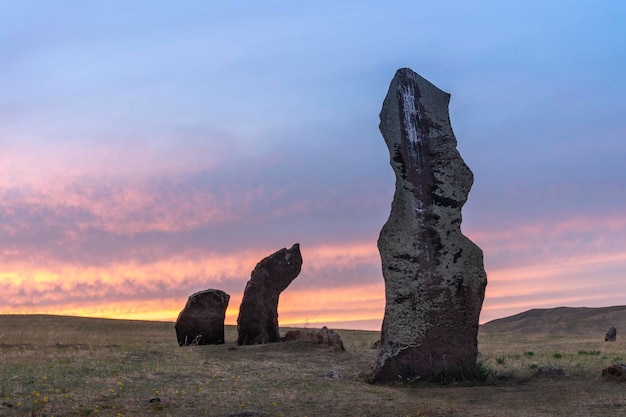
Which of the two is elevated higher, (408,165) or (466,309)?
(408,165)

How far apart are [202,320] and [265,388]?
13.2 m

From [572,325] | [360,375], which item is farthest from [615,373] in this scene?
[572,325]

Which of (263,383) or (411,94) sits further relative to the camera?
(411,94)

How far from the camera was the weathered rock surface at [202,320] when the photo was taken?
29.6 metres

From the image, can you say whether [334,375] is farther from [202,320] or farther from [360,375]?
[202,320]

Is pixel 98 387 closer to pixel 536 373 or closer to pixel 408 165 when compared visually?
pixel 408 165

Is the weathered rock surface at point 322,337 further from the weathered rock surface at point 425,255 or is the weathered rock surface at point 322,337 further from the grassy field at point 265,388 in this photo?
the weathered rock surface at point 425,255

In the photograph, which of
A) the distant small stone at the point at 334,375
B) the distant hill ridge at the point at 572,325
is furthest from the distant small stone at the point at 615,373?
the distant hill ridge at the point at 572,325

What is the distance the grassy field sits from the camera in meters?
14.1

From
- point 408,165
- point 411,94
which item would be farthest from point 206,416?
point 411,94

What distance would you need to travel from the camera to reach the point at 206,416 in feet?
43.8

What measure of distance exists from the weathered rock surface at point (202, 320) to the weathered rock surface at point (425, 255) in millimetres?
11921

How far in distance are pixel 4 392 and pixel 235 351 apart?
11.3 m

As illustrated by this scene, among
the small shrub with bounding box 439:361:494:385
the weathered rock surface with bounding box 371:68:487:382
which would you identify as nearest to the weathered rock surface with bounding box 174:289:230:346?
the weathered rock surface with bounding box 371:68:487:382
